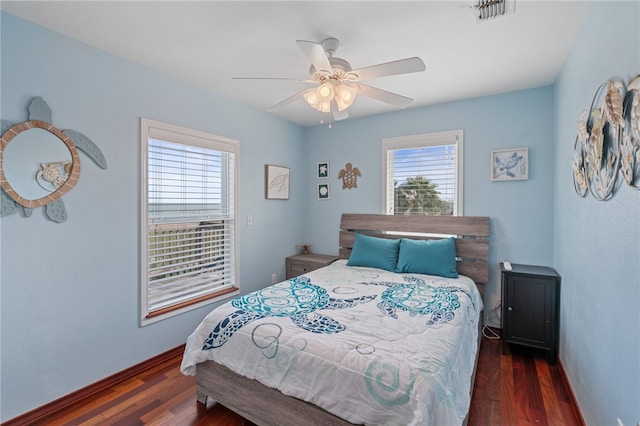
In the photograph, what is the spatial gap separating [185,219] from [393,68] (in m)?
2.20

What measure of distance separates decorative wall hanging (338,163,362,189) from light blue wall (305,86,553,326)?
0.09 meters

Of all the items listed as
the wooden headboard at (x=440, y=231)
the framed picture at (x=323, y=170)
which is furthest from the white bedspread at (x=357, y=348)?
the framed picture at (x=323, y=170)

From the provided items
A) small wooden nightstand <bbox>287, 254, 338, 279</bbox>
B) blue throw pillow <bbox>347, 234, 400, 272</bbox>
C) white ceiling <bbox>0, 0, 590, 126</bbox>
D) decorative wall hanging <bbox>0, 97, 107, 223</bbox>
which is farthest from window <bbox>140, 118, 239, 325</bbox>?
blue throw pillow <bbox>347, 234, 400, 272</bbox>

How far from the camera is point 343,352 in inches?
57.2

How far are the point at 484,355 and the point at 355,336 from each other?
179cm

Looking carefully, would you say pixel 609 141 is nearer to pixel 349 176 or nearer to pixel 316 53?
pixel 316 53

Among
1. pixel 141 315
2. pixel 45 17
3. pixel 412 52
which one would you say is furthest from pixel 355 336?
pixel 45 17

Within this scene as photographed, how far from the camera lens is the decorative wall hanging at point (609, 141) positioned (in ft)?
3.62

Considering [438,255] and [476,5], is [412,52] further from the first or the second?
[438,255]

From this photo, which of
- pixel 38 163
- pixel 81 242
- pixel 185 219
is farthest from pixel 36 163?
pixel 185 219

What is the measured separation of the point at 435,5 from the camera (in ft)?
5.45

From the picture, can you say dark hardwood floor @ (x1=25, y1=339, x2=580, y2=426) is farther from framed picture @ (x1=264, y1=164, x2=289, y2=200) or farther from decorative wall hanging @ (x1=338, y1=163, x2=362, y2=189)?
decorative wall hanging @ (x1=338, y1=163, x2=362, y2=189)

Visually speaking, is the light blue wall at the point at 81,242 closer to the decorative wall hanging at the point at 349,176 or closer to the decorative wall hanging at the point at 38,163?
the decorative wall hanging at the point at 38,163

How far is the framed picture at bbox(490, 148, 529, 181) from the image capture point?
2883mm
